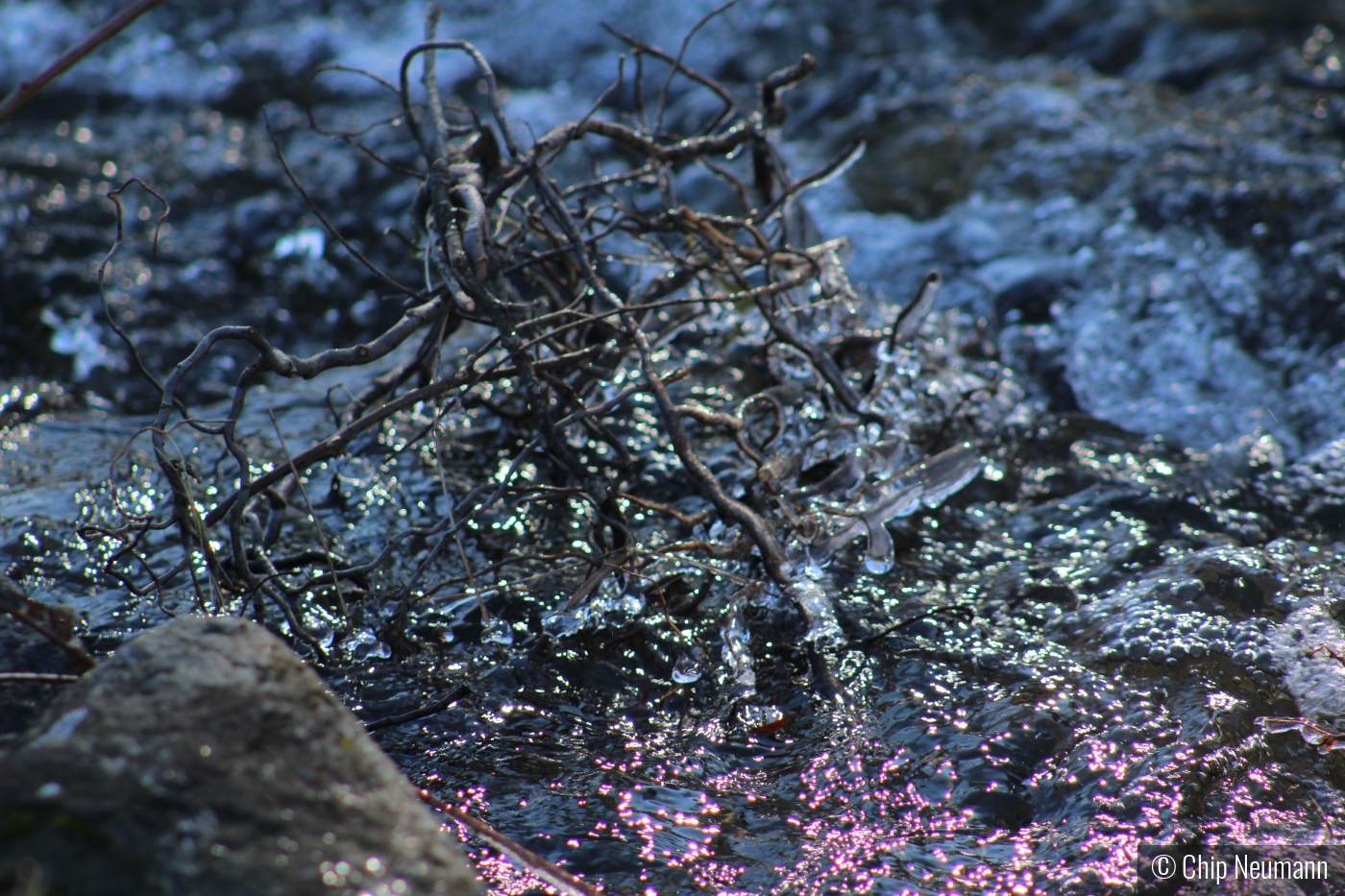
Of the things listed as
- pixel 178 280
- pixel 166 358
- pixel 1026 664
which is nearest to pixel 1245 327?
pixel 1026 664

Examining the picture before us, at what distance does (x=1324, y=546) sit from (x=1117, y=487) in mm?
504

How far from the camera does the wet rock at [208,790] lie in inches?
37.6

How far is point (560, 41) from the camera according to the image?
7.16m

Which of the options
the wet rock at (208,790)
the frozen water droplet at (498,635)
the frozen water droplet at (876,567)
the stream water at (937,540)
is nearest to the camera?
the wet rock at (208,790)

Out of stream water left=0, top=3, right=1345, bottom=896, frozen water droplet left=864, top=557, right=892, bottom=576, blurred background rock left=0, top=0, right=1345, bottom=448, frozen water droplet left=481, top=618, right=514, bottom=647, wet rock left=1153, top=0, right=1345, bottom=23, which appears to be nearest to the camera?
stream water left=0, top=3, right=1345, bottom=896

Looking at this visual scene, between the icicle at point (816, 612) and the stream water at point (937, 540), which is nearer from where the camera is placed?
the stream water at point (937, 540)

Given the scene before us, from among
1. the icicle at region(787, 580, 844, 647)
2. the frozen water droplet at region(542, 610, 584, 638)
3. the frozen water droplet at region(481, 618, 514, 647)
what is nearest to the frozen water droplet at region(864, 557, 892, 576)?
the icicle at region(787, 580, 844, 647)

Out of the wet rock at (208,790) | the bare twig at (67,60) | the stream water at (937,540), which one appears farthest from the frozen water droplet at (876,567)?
the bare twig at (67,60)

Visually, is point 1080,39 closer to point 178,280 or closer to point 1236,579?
point 1236,579

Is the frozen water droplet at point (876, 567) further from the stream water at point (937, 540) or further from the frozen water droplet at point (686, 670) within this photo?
the frozen water droplet at point (686, 670)

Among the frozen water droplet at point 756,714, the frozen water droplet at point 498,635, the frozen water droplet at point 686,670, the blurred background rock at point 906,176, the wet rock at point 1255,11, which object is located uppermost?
the wet rock at point 1255,11

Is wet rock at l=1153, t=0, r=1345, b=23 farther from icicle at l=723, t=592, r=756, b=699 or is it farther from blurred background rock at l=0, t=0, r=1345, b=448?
icicle at l=723, t=592, r=756, b=699

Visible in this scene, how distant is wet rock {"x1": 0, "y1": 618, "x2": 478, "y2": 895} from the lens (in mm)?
955

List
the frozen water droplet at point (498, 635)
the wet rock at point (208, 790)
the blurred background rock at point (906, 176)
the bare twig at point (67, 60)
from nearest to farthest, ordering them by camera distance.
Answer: the bare twig at point (67, 60), the wet rock at point (208, 790), the frozen water droplet at point (498, 635), the blurred background rock at point (906, 176)
